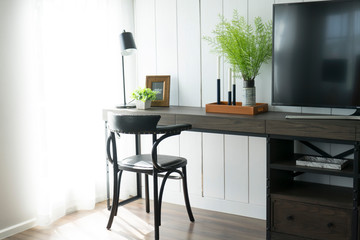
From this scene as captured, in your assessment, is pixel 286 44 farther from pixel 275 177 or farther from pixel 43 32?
pixel 43 32

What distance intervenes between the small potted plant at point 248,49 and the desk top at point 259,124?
0.26 metres

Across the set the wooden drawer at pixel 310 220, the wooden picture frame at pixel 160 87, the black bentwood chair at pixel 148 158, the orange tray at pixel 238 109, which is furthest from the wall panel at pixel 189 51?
the wooden drawer at pixel 310 220

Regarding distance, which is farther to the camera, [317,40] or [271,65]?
[271,65]

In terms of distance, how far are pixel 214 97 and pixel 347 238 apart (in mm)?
1434

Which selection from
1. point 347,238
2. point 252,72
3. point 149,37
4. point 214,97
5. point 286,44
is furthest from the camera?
point 149,37

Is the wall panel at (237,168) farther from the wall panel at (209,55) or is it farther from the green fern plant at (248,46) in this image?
the green fern plant at (248,46)

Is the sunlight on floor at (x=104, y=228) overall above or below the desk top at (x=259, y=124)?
below

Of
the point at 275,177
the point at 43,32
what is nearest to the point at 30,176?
the point at 43,32

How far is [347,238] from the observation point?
274cm

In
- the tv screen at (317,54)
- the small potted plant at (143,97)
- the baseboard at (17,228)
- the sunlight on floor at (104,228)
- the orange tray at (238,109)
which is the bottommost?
the sunlight on floor at (104,228)

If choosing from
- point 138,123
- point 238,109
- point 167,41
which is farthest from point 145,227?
point 167,41

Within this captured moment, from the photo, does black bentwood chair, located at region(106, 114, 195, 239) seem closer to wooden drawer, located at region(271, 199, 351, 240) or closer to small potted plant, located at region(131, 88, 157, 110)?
small potted plant, located at region(131, 88, 157, 110)

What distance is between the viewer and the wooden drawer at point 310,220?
108 inches

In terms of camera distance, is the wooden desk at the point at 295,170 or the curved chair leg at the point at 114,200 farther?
the curved chair leg at the point at 114,200
